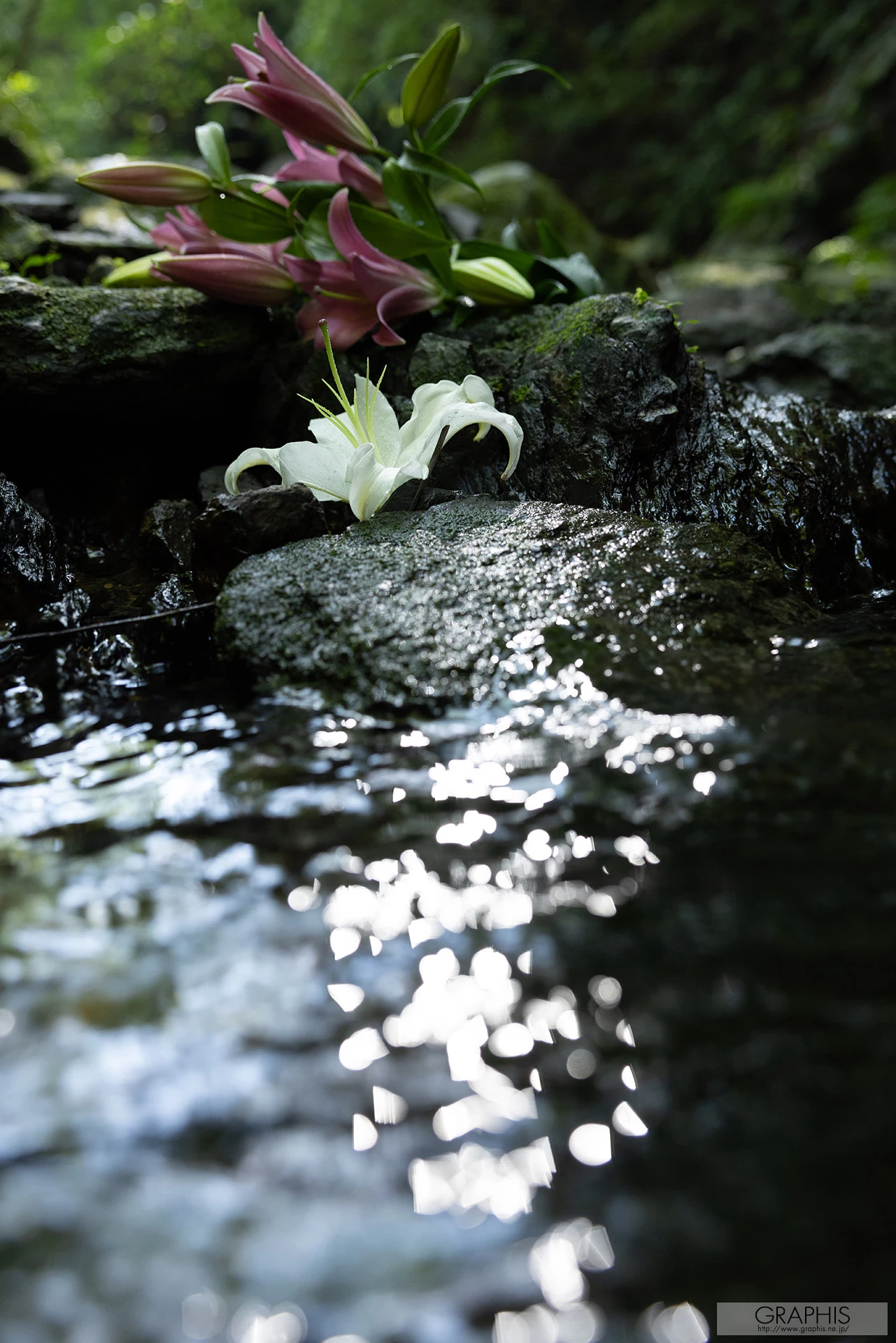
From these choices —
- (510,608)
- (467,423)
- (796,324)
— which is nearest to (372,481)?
(467,423)

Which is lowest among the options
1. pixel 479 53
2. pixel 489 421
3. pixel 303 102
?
pixel 489 421

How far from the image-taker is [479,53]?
1059 centimetres

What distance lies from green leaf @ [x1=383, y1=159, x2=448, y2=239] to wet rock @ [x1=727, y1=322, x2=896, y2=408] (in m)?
1.62

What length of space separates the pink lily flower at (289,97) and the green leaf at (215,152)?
0.09 metres

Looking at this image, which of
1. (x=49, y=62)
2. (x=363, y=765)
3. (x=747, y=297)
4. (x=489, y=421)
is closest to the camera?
(x=363, y=765)

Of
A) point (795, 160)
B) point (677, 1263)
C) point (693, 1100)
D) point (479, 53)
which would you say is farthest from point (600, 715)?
point (479, 53)

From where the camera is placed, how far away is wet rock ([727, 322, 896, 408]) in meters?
3.49

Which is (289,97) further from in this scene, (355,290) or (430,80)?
(355,290)

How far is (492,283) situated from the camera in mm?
2518

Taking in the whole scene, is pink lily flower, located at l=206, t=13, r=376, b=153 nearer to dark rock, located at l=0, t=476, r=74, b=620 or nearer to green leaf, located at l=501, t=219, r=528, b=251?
green leaf, located at l=501, t=219, r=528, b=251

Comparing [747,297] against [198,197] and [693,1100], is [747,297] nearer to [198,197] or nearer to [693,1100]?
[198,197]

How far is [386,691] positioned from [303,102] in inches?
80.1

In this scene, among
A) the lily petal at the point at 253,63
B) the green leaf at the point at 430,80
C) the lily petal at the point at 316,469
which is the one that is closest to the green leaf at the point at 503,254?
the green leaf at the point at 430,80

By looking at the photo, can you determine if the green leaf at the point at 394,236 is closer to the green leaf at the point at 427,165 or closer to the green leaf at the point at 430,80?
the green leaf at the point at 427,165
